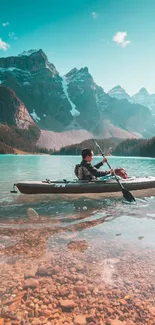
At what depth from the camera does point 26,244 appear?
261 inches

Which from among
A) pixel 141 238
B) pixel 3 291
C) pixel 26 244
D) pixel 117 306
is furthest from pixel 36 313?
pixel 141 238

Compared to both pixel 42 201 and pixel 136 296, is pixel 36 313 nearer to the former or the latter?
pixel 136 296

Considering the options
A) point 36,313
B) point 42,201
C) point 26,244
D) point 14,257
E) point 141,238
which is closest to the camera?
point 36,313

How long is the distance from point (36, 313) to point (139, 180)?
12.9 m

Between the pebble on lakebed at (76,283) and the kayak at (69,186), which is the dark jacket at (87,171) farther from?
the pebble on lakebed at (76,283)

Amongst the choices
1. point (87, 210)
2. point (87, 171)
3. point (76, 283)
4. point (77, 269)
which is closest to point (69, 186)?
point (87, 171)

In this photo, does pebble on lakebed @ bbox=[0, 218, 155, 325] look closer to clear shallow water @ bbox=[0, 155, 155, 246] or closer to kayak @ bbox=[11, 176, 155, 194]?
clear shallow water @ bbox=[0, 155, 155, 246]

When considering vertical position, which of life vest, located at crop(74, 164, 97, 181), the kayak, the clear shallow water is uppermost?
life vest, located at crop(74, 164, 97, 181)

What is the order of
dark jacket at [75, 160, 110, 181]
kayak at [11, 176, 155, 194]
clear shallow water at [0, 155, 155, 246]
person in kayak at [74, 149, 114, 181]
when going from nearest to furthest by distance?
clear shallow water at [0, 155, 155, 246] → person in kayak at [74, 149, 114, 181] → kayak at [11, 176, 155, 194] → dark jacket at [75, 160, 110, 181]

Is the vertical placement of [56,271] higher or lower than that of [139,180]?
lower

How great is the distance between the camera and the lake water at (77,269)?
12.7ft

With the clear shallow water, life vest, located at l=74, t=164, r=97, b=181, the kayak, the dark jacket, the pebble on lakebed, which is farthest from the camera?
life vest, located at l=74, t=164, r=97, b=181

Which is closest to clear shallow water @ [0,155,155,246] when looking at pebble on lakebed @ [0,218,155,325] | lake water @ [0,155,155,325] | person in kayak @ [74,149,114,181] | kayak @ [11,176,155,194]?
lake water @ [0,155,155,325]

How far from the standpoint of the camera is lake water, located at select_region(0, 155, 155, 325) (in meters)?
3.88
